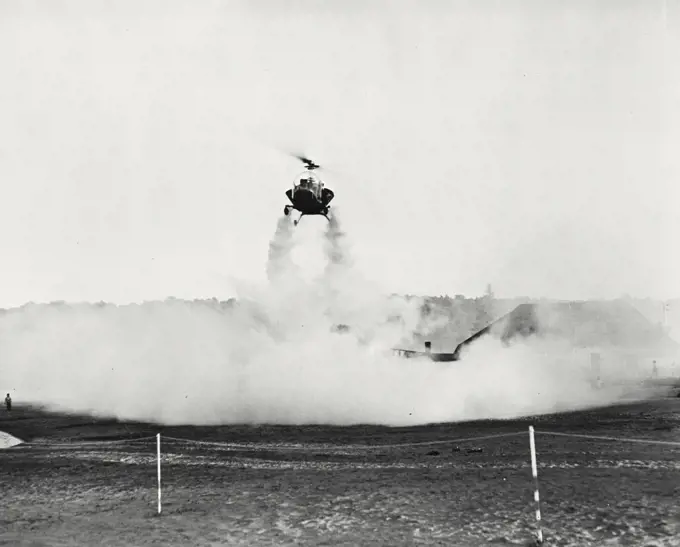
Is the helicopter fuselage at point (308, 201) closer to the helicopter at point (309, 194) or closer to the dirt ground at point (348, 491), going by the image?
the helicopter at point (309, 194)

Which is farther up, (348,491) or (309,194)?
(309,194)

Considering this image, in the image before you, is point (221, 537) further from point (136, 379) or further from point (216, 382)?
point (136, 379)

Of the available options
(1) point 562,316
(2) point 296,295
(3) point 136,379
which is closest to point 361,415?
(2) point 296,295

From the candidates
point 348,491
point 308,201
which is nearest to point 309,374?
point 308,201

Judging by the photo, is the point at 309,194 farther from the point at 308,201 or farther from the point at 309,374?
the point at 309,374

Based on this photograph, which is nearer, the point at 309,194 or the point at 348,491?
the point at 348,491

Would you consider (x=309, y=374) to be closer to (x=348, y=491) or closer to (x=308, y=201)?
(x=308, y=201)

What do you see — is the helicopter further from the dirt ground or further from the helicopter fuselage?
the dirt ground
